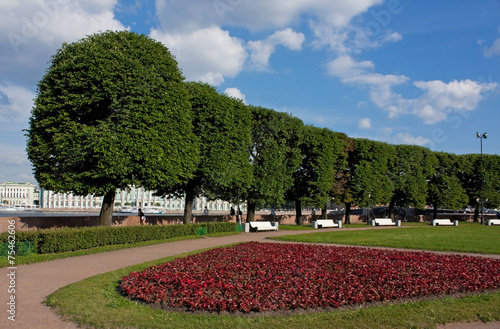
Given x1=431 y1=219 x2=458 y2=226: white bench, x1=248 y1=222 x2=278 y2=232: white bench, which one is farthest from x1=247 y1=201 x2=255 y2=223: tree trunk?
x1=431 y1=219 x2=458 y2=226: white bench

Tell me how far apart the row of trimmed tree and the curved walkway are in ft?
18.0

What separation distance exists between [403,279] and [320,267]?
101 inches

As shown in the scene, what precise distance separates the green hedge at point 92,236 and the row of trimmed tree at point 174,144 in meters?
2.70

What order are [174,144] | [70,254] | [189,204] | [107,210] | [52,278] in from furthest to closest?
[189,204] → [174,144] → [107,210] → [70,254] → [52,278]

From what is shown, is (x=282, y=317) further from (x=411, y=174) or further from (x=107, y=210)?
(x=411, y=174)

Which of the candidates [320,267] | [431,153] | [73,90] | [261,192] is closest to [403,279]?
[320,267]

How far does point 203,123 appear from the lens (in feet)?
89.6

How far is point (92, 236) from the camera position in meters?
17.3

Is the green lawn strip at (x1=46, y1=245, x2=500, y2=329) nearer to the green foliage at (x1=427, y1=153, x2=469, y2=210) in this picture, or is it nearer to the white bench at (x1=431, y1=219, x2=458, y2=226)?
the white bench at (x1=431, y1=219, x2=458, y2=226)

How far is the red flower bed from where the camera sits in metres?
7.60

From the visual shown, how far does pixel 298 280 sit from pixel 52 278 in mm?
6694

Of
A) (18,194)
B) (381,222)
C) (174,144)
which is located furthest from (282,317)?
(18,194)

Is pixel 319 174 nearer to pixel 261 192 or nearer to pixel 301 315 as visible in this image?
pixel 261 192

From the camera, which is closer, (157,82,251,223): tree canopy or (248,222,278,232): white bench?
(157,82,251,223): tree canopy
